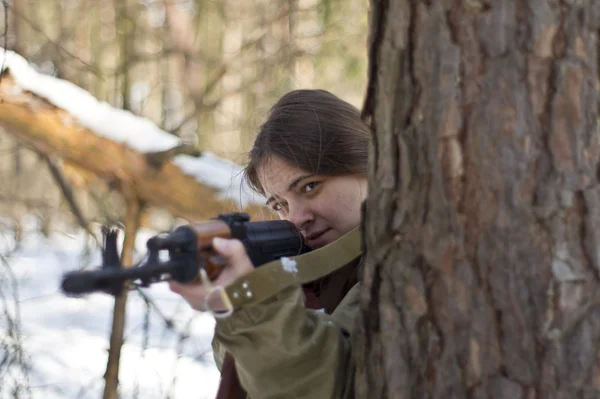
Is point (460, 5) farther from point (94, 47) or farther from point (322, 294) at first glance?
point (94, 47)

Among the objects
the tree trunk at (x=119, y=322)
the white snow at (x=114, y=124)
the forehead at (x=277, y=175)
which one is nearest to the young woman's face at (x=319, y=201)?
the forehead at (x=277, y=175)

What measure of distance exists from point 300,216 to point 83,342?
14.9 feet

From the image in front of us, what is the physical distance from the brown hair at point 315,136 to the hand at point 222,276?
0.62m

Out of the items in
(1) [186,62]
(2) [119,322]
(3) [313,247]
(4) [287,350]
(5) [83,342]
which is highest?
(1) [186,62]

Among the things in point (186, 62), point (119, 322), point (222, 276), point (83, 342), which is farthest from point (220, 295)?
point (186, 62)

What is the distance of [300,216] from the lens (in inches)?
80.4

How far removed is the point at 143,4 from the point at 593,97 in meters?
6.61

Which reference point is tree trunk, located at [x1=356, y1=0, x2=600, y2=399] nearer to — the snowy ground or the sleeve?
the sleeve

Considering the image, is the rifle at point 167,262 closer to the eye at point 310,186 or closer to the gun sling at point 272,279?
the gun sling at point 272,279

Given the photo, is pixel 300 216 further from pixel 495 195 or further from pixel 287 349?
pixel 495 195

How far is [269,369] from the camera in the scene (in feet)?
4.77

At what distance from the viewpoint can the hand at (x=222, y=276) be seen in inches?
56.1

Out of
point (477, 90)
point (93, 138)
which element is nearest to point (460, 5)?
point (477, 90)

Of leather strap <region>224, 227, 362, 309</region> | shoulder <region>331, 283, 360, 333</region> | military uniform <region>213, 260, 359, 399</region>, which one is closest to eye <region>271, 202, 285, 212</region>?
leather strap <region>224, 227, 362, 309</region>
